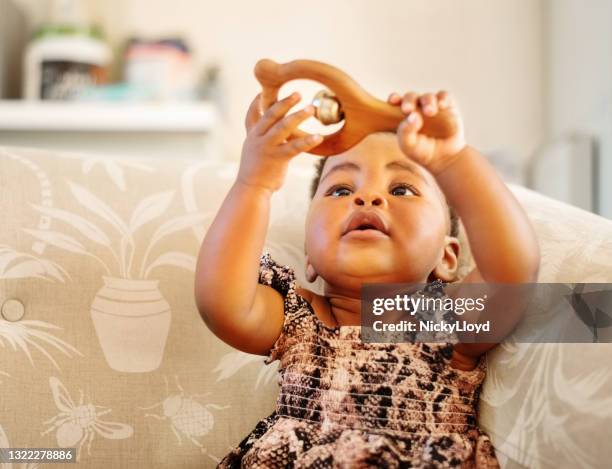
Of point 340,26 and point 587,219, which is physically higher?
point 340,26

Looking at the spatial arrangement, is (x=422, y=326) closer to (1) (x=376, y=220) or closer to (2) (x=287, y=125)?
(1) (x=376, y=220)

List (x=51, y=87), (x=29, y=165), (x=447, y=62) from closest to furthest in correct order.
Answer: (x=29, y=165) → (x=51, y=87) → (x=447, y=62)

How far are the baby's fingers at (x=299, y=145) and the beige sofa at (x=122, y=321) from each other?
27cm

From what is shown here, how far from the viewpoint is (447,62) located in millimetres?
2373

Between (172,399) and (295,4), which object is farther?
(295,4)

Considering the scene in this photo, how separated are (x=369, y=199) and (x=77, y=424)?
399mm

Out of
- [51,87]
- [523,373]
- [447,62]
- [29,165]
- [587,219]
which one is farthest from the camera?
[447,62]

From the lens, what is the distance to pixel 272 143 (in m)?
0.60

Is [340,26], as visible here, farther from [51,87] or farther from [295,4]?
[51,87]

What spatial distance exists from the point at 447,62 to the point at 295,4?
0.56 meters

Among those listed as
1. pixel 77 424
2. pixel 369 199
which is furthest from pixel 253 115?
pixel 77 424

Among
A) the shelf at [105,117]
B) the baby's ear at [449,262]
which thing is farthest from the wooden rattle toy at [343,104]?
the shelf at [105,117]

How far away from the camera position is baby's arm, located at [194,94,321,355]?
61cm

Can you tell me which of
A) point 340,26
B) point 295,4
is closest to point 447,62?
point 340,26
